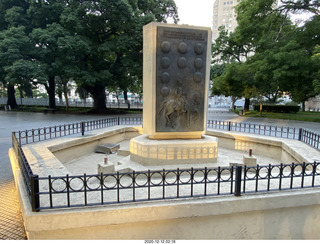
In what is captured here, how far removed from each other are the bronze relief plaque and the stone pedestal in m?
0.64

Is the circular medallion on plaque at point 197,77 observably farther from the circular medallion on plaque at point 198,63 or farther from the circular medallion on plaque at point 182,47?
the circular medallion on plaque at point 182,47

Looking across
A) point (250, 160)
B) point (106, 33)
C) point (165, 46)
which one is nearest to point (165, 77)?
point (165, 46)

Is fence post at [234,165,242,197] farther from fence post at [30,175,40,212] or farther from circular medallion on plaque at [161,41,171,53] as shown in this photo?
circular medallion on plaque at [161,41,171,53]

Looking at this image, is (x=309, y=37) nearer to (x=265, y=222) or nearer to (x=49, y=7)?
(x=265, y=222)

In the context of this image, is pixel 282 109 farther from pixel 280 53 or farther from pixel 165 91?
pixel 165 91

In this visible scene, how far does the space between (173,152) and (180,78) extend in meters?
2.58

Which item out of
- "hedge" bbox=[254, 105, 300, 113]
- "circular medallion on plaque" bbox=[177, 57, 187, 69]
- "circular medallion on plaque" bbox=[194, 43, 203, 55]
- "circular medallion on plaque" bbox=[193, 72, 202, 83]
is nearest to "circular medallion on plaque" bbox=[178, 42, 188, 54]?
"circular medallion on plaque" bbox=[177, 57, 187, 69]

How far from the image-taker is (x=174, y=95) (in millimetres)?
7848

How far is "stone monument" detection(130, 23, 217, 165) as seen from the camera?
24.7ft

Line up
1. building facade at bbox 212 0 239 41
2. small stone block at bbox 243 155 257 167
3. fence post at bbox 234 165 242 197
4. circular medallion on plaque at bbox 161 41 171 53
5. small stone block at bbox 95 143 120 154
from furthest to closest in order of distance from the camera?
building facade at bbox 212 0 239 41
small stone block at bbox 95 143 120 154
small stone block at bbox 243 155 257 167
circular medallion on plaque at bbox 161 41 171 53
fence post at bbox 234 165 242 197

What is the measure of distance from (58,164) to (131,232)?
355cm

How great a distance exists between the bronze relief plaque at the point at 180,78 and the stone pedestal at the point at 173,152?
2.09ft

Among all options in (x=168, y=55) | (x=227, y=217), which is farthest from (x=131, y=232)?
(x=168, y=55)

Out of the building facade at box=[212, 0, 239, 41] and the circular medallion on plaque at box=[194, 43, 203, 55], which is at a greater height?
the building facade at box=[212, 0, 239, 41]
